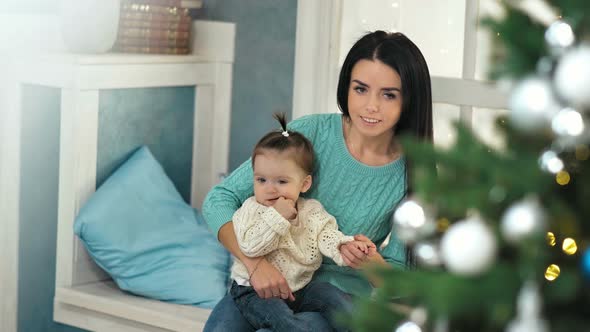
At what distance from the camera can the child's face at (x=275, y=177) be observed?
7.45ft

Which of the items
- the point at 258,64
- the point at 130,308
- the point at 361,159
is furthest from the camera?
the point at 258,64

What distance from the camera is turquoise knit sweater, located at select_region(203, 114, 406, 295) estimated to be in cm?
237

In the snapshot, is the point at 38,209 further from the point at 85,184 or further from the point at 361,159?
the point at 361,159

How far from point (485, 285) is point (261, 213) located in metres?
1.34

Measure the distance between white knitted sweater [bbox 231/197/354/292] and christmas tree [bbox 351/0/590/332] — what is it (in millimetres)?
1197

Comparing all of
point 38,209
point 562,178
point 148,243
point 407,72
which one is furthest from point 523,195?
point 38,209

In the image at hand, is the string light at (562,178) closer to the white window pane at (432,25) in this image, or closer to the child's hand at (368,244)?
the child's hand at (368,244)

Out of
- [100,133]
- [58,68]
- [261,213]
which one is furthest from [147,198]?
[261,213]

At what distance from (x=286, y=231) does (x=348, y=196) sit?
24 centimetres

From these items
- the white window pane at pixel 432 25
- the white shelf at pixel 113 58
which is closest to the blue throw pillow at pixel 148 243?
the white shelf at pixel 113 58

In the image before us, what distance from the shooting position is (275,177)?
228cm

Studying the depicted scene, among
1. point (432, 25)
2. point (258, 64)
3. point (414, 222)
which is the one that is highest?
point (432, 25)

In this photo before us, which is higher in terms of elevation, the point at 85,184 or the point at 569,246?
the point at 569,246

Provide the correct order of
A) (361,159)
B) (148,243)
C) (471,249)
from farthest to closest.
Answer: (148,243), (361,159), (471,249)
